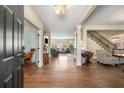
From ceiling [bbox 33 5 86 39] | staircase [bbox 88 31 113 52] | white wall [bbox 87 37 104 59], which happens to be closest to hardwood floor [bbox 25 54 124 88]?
ceiling [bbox 33 5 86 39]

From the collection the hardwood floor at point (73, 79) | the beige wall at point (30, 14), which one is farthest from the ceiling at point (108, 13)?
the hardwood floor at point (73, 79)

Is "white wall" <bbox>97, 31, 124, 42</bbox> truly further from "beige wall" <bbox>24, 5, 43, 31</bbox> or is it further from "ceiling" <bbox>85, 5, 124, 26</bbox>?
"beige wall" <bbox>24, 5, 43, 31</bbox>

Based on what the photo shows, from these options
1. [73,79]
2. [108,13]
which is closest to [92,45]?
[108,13]

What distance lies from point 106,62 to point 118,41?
494 cm

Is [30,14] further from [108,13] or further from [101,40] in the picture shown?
[101,40]

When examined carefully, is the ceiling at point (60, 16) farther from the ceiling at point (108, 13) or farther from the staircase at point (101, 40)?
the staircase at point (101, 40)

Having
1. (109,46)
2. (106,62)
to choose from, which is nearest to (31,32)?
(106,62)

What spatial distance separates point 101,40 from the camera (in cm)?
1277
